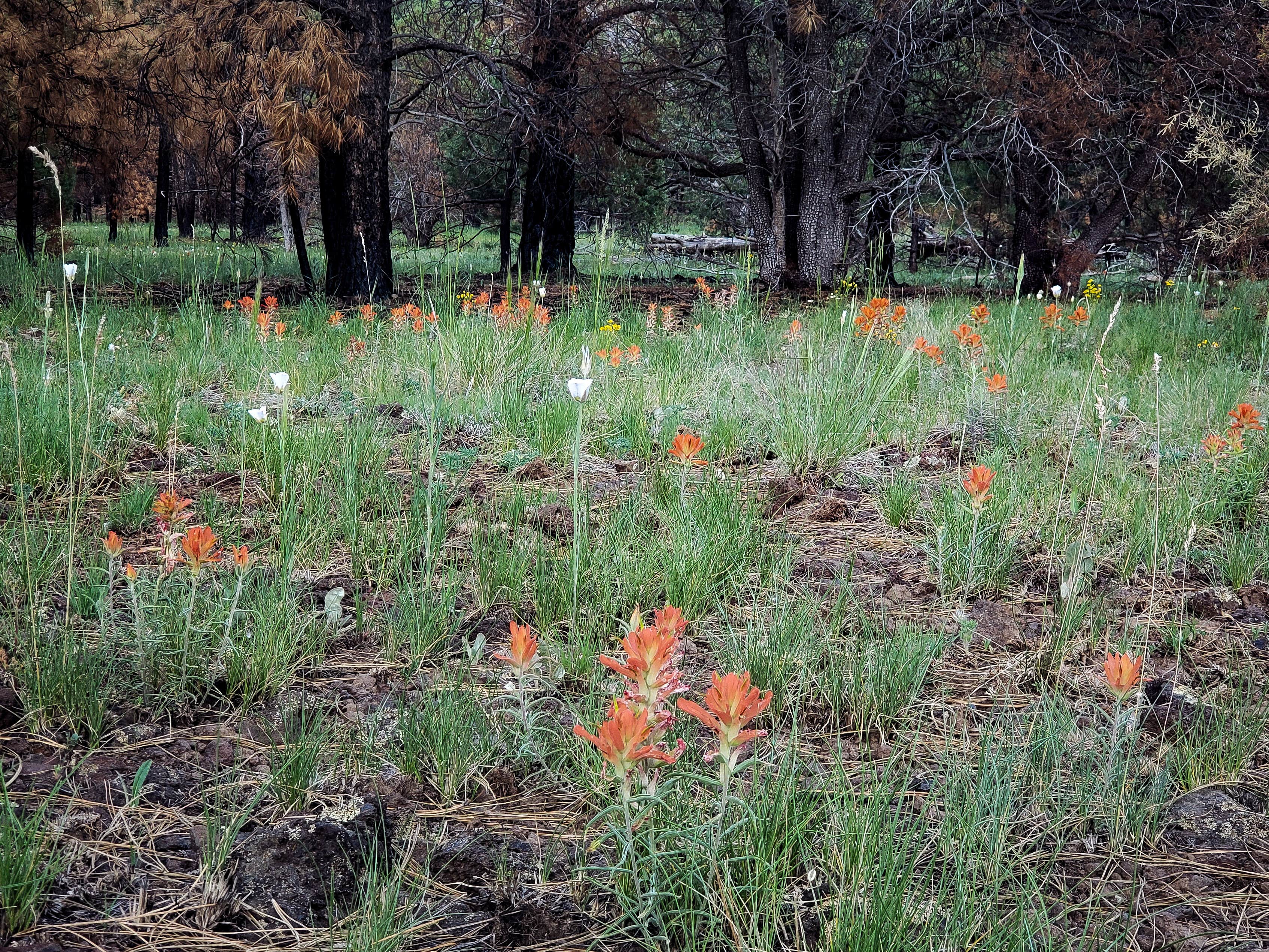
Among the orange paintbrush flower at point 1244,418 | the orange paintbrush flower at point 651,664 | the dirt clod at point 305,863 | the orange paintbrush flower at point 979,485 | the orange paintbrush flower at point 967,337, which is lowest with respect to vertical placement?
the dirt clod at point 305,863

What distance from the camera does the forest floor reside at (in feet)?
4.24

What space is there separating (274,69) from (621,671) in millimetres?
6654

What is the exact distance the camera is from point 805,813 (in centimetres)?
141

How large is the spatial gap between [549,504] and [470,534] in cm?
34

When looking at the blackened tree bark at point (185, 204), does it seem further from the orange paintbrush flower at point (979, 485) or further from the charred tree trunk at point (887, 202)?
the orange paintbrush flower at point (979, 485)

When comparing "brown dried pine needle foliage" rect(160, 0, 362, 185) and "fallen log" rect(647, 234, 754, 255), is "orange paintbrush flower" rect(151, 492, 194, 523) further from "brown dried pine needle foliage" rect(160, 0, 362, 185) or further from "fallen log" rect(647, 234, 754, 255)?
"fallen log" rect(647, 234, 754, 255)

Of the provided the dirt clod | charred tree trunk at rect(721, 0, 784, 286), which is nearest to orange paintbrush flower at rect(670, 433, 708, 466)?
the dirt clod

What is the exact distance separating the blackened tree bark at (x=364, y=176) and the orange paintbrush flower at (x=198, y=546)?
19.4 feet

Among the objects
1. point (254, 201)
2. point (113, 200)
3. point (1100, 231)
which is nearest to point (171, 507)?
point (1100, 231)

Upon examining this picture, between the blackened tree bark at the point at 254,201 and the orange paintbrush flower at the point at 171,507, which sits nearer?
the orange paintbrush flower at the point at 171,507

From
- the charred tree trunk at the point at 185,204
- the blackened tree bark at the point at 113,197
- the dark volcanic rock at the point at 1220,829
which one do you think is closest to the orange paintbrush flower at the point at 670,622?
the dark volcanic rock at the point at 1220,829

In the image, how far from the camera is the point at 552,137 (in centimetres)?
905

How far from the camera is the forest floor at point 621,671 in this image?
4.24ft

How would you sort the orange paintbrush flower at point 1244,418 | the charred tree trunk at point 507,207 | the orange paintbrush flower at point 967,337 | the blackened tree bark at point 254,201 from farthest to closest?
the blackened tree bark at point 254,201 < the charred tree trunk at point 507,207 < the orange paintbrush flower at point 967,337 < the orange paintbrush flower at point 1244,418
